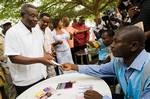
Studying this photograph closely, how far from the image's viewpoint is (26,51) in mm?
4293

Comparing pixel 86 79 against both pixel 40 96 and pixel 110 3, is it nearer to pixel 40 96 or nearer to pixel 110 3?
pixel 40 96

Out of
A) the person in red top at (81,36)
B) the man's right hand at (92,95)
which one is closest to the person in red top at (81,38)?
the person in red top at (81,36)

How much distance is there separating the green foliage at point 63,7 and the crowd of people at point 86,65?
9.94 metres

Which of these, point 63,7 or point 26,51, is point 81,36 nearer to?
point 26,51

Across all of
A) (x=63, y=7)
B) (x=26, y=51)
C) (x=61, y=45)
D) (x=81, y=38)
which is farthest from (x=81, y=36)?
(x=63, y=7)

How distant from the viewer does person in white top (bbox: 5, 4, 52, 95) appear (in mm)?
4180

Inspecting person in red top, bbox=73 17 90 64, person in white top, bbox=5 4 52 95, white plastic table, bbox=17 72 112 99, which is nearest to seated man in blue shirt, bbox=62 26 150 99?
white plastic table, bbox=17 72 112 99

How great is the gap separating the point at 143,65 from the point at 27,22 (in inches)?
73.8

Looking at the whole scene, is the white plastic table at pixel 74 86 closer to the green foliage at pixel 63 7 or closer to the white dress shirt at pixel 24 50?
the white dress shirt at pixel 24 50

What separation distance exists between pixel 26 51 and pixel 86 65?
0.91 meters

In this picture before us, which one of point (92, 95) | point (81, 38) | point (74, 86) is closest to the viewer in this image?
point (92, 95)

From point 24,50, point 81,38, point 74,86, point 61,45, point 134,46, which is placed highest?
point 134,46

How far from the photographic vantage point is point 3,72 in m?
5.62

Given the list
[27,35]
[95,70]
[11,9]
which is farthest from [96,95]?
[11,9]
